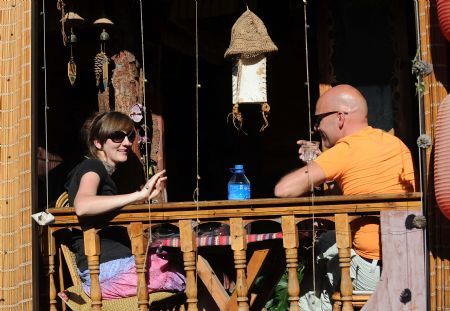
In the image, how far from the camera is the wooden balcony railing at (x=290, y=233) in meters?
6.24

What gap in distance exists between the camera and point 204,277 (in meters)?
6.65

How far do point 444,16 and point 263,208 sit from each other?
149 cm

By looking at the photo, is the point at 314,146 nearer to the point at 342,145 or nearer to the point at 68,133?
the point at 342,145

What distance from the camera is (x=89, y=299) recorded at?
668 centimetres

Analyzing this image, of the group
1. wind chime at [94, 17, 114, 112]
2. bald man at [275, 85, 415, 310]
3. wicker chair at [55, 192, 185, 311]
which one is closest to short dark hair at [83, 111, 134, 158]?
wicker chair at [55, 192, 185, 311]

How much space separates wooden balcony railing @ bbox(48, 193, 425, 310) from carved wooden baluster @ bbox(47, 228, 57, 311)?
0.50ft

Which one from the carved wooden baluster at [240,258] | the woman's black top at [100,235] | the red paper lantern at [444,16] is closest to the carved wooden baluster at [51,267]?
the woman's black top at [100,235]

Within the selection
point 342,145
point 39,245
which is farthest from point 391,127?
point 39,245

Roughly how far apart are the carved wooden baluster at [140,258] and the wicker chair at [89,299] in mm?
117

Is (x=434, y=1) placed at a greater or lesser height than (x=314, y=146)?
greater

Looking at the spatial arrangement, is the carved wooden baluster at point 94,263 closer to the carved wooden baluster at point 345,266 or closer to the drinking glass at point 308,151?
the carved wooden baluster at point 345,266

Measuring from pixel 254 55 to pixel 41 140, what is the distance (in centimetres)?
256

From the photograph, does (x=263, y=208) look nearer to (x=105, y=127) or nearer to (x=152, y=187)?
(x=152, y=187)

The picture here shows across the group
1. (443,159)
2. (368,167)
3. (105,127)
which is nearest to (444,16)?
(443,159)
